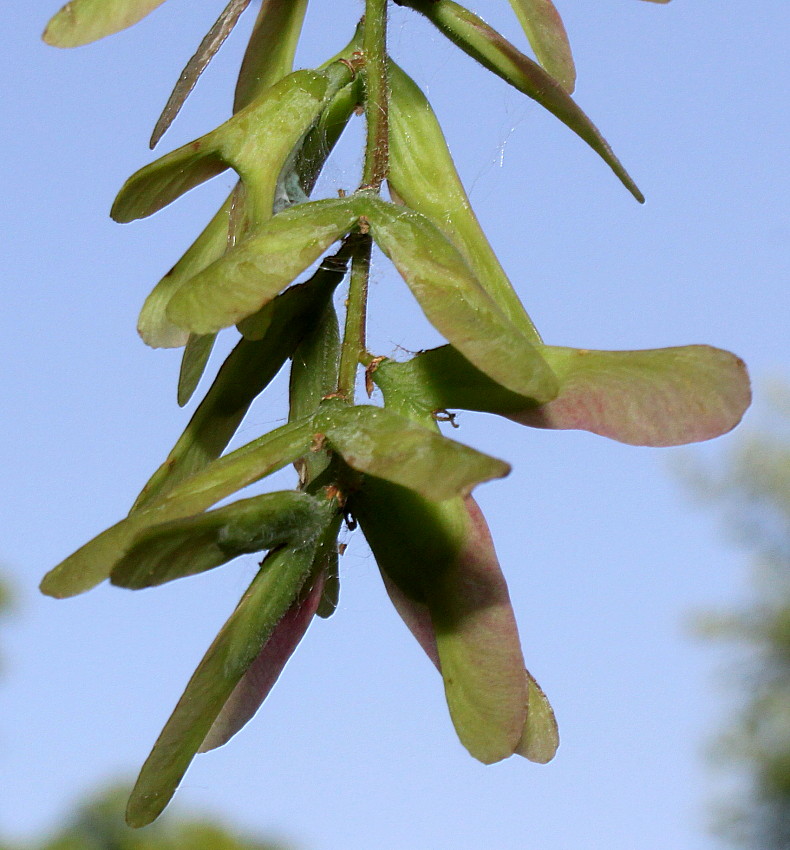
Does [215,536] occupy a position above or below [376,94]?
below

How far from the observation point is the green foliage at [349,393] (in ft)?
1.34

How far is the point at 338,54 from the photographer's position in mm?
585

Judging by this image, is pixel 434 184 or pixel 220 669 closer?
pixel 220 669

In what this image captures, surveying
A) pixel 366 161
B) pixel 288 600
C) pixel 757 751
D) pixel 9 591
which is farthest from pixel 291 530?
pixel 757 751

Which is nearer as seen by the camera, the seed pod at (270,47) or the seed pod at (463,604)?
the seed pod at (463,604)

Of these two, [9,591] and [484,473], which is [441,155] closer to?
[484,473]

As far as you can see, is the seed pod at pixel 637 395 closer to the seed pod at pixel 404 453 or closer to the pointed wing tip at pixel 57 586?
the seed pod at pixel 404 453

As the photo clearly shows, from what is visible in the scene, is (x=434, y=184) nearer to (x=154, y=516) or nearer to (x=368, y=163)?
(x=368, y=163)

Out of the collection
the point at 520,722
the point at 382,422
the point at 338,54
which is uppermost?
the point at 338,54

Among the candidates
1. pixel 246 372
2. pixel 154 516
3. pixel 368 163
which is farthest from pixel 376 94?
pixel 154 516

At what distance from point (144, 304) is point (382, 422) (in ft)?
0.72

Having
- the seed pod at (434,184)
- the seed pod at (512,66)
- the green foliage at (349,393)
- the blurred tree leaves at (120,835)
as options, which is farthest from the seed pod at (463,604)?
the blurred tree leaves at (120,835)

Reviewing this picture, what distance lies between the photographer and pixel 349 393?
18.7 inches

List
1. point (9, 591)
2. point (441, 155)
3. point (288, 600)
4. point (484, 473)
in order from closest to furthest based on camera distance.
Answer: point (484, 473) → point (288, 600) → point (441, 155) → point (9, 591)
